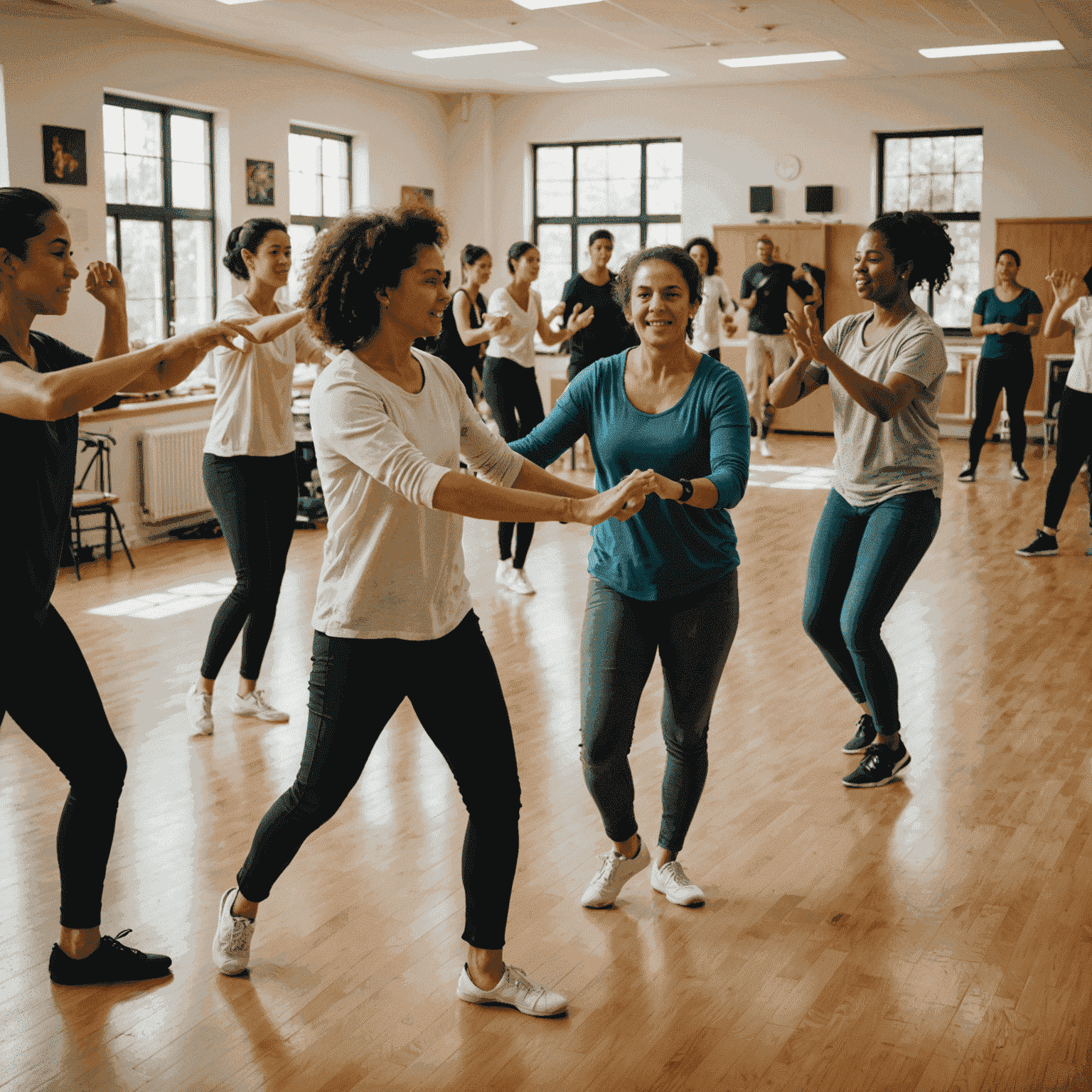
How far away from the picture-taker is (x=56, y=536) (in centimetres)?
230

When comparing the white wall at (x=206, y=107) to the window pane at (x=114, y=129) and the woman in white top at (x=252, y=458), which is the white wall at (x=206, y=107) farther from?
the woman in white top at (x=252, y=458)

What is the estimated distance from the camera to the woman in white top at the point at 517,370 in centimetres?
623

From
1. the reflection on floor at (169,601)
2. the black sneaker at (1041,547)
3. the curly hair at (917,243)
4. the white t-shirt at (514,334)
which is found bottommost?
the reflection on floor at (169,601)

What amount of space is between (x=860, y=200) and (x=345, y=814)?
1025cm

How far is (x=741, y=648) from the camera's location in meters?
5.20

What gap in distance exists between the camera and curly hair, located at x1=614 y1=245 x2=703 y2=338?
2660 millimetres

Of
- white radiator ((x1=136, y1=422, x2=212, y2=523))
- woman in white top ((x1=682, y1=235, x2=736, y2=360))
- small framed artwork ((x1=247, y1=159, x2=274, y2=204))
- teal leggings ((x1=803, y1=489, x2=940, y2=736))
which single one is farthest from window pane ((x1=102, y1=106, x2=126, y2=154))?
teal leggings ((x1=803, y1=489, x2=940, y2=736))

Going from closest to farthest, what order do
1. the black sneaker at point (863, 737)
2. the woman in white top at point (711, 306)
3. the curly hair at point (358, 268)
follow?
1. the curly hair at point (358, 268)
2. the black sneaker at point (863, 737)
3. the woman in white top at point (711, 306)

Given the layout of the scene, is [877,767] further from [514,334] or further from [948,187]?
[948,187]

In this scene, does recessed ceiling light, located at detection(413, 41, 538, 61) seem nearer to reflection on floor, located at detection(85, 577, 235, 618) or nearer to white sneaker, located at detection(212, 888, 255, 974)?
reflection on floor, located at detection(85, 577, 235, 618)

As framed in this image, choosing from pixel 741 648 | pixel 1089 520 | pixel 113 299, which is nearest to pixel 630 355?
→ pixel 113 299

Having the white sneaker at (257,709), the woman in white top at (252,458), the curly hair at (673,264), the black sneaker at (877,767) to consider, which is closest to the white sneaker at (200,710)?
the woman in white top at (252,458)

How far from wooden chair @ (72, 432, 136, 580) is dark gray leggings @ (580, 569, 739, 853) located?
14.5 ft

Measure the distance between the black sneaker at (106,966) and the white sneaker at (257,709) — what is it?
169 cm
